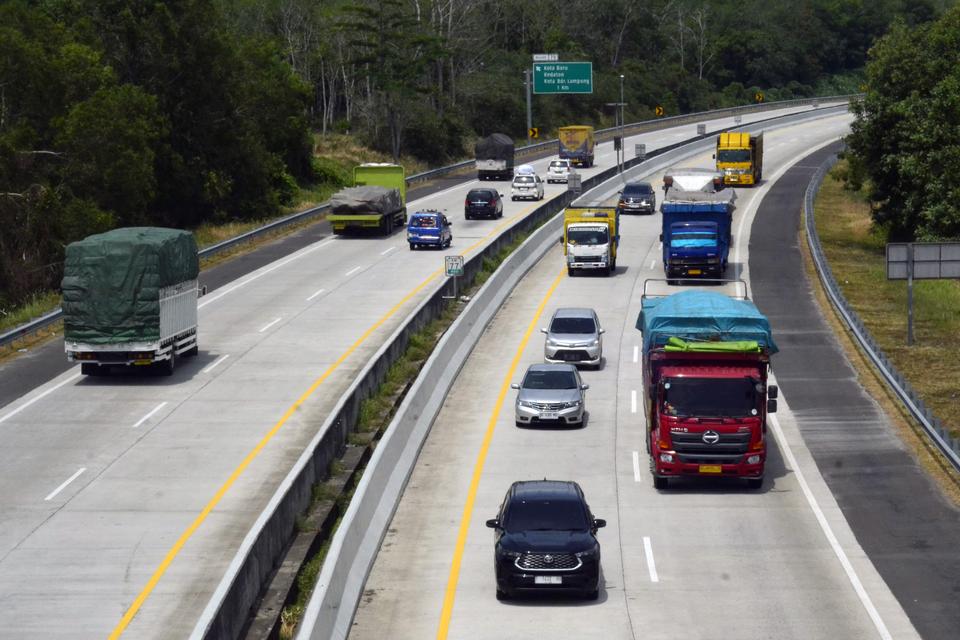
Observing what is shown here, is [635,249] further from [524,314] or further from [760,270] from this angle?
[524,314]

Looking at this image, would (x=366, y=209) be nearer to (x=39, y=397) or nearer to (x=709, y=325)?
(x=39, y=397)

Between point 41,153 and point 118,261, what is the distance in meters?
27.6

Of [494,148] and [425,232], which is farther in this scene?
[494,148]

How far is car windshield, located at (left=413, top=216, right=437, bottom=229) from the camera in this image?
61281 millimetres

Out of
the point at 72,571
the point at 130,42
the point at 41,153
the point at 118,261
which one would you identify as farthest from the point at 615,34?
the point at 72,571

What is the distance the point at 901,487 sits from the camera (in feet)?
94.9

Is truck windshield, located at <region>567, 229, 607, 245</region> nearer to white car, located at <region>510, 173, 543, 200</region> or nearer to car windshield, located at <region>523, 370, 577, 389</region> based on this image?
car windshield, located at <region>523, 370, 577, 389</region>

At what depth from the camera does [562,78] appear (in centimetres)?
10844

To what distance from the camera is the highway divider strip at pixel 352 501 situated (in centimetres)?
1902

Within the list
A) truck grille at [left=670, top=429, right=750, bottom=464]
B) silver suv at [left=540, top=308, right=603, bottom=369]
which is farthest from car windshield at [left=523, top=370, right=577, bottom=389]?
truck grille at [left=670, top=429, right=750, bottom=464]

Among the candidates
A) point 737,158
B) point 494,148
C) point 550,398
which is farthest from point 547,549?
point 494,148

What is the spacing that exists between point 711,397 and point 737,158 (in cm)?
5895

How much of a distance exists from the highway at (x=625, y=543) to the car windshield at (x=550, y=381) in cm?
115

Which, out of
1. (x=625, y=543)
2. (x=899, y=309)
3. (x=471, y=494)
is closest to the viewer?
(x=625, y=543)
